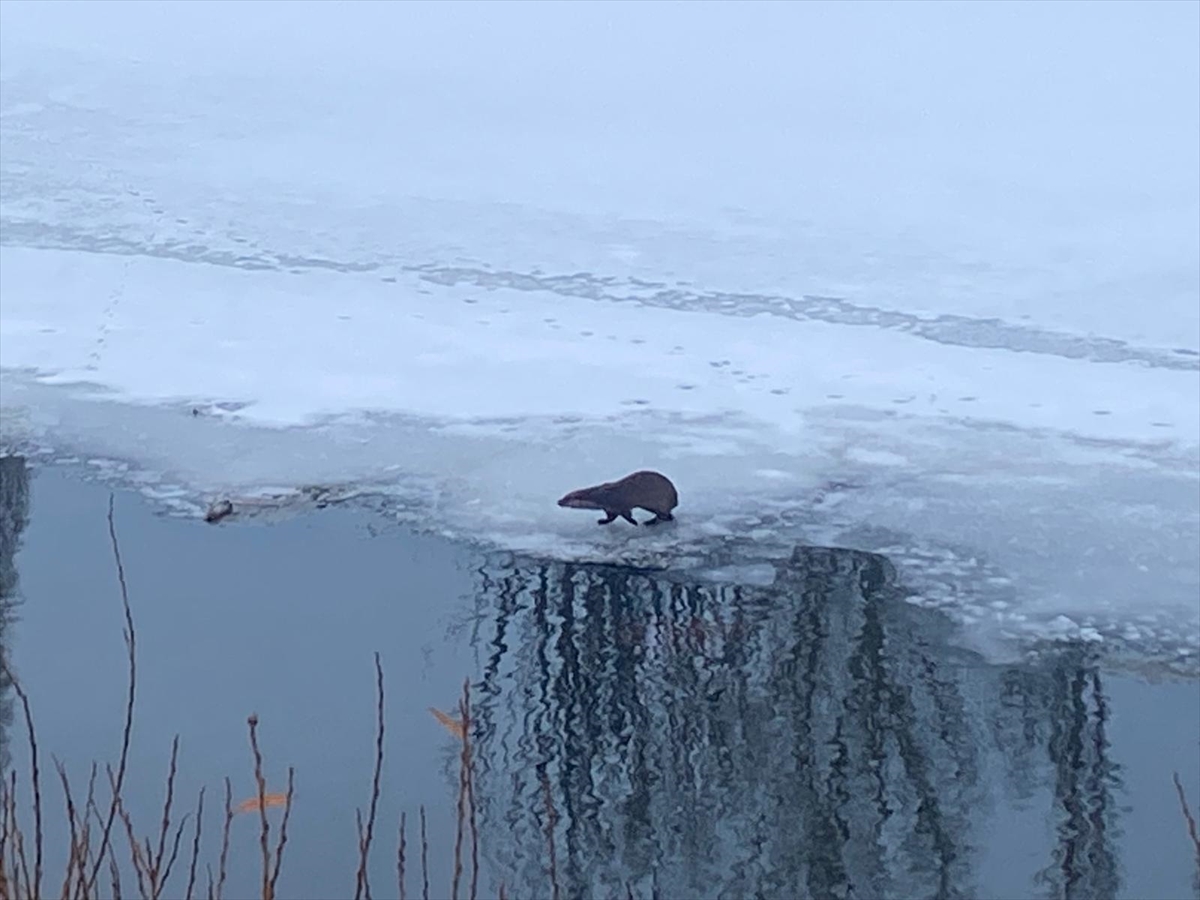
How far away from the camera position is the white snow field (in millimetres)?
5285

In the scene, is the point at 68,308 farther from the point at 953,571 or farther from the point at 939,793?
the point at 939,793

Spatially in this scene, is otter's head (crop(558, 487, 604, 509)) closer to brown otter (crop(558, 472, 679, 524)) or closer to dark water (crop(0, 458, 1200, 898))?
brown otter (crop(558, 472, 679, 524))

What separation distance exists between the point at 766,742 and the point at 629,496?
4.22ft

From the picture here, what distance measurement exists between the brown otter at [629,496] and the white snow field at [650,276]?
0.23ft

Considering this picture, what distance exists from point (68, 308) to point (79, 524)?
235cm

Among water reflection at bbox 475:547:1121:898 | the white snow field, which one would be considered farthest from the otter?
water reflection at bbox 475:547:1121:898

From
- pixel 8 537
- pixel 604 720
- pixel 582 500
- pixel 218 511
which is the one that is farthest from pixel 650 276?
pixel 604 720

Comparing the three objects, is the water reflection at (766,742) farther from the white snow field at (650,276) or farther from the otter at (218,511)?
the otter at (218,511)

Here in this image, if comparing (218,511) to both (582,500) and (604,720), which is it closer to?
(582,500)

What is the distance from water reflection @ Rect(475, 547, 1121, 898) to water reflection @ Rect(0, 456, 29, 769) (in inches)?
39.7

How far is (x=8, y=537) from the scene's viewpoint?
4887 mm

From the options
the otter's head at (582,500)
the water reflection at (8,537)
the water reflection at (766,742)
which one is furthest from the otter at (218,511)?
the otter's head at (582,500)

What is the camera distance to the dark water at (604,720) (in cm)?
333

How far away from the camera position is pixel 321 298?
7.53 m
